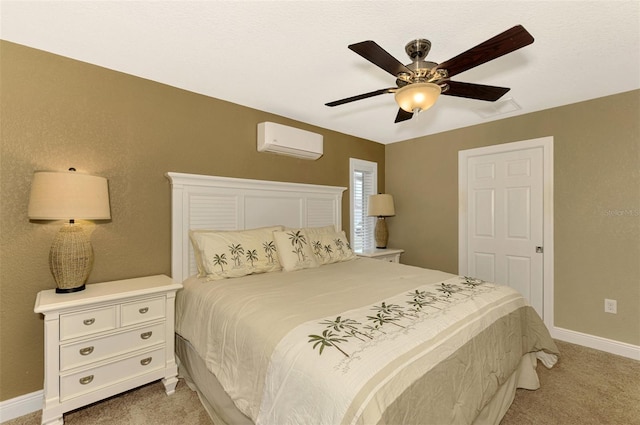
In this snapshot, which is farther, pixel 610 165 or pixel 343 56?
pixel 610 165

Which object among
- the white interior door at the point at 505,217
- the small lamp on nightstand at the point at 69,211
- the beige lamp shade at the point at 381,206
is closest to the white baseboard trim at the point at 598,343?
the white interior door at the point at 505,217

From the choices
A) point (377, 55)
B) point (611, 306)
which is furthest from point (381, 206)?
point (377, 55)

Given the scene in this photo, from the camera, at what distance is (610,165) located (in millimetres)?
2676

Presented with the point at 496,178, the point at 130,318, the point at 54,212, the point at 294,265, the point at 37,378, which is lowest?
the point at 37,378

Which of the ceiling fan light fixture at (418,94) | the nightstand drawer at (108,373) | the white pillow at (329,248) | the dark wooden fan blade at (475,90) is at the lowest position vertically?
the nightstand drawer at (108,373)

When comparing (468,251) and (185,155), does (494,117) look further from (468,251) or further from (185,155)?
(185,155)

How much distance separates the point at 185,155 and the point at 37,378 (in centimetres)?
187

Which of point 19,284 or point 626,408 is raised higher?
point 19,284

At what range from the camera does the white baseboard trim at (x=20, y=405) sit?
1778 millimetres

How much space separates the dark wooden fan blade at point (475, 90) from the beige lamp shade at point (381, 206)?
222 centimetres

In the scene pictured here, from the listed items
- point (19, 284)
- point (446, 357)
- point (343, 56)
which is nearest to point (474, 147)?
point (343, 56)

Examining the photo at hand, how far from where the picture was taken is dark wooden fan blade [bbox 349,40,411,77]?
135 cm

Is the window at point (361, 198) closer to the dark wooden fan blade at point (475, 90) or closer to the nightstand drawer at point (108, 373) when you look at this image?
the dark wooden fan blade at point (475, 90)

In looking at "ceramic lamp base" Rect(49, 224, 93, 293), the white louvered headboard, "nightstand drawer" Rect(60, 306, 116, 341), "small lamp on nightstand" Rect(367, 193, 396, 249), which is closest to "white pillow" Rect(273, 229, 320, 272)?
the white louvered headboard
